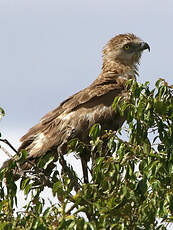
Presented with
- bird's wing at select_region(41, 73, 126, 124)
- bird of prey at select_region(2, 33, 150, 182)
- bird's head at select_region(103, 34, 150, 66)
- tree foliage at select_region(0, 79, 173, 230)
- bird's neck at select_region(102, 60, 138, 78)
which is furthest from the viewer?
bird's head at select_region(103, 34, 150, 66)

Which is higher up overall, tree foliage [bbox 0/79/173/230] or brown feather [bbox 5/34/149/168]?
brown feather [bbox 5/34/149/168]

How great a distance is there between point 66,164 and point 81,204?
3.52ft

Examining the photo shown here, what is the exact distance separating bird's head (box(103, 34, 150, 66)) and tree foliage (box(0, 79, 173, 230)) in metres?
5.74

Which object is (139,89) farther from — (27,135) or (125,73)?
(125,73)

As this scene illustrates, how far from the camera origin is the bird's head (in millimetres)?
12883

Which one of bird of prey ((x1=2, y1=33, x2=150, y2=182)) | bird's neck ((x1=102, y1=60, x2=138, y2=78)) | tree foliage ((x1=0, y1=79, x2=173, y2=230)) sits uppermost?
bird's neck ((x1=102, y1=60, x2=138, y2=78))

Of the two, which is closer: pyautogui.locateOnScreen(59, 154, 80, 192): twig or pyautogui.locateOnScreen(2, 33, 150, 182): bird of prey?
pyautogui.locateOnScreen(59, 154, 80, 192): twig

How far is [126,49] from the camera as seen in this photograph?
1295 cm

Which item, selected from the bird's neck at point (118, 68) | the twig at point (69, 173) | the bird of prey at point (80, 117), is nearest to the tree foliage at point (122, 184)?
the twig at point (69, 173)

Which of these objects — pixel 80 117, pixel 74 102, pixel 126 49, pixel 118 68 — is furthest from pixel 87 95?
pixel 126 49

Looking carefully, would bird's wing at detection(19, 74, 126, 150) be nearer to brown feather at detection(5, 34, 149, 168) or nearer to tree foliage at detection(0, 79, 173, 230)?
brown feather at detection(5, 34, 149, 168)

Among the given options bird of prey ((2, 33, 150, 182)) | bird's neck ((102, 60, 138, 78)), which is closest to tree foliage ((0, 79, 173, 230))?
bird of prey ((2, 33, 150, 182))

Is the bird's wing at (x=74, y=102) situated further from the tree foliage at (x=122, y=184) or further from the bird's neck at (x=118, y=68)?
the tree foliage at (x=122, y=184)

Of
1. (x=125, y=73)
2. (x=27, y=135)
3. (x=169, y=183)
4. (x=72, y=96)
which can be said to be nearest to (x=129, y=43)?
(x=125, y=73)
